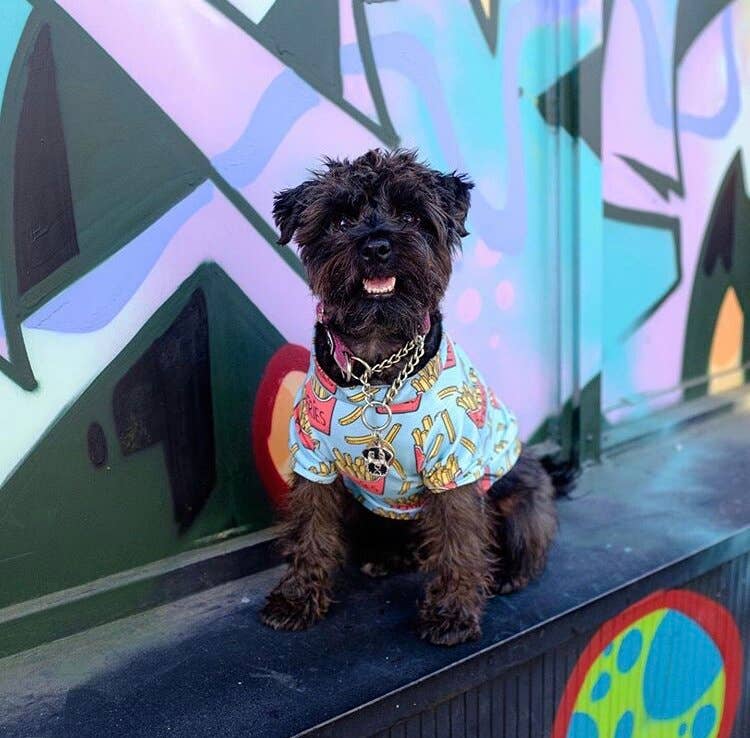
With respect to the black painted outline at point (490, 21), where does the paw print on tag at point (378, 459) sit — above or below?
below

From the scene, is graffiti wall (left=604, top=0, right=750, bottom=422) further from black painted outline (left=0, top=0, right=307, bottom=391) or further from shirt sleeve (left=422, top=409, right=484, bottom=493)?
black painted outline (left=0, top=0, right=307, bottom=391)

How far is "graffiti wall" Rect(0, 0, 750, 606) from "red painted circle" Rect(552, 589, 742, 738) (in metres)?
1.15

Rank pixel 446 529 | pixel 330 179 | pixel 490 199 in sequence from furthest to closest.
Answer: pixel 490 199
pixel 446 529
pixel 330 179

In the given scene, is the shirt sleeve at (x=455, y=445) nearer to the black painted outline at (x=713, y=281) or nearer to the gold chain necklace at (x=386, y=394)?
the gold chain necklace at (x=386, y=394)

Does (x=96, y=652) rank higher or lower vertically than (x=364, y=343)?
lower

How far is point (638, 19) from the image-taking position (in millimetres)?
4055

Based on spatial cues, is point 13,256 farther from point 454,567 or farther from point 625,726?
point 625,726

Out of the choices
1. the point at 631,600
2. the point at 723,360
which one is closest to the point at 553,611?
the point at 631,600

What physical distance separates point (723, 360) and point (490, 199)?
7.07 ft

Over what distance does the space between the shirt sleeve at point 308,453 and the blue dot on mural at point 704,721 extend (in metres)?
1.73

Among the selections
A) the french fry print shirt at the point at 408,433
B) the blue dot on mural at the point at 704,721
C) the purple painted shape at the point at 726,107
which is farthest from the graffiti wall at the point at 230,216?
the blue dot on mural at the point at 704,721

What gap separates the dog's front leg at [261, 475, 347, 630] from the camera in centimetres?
260

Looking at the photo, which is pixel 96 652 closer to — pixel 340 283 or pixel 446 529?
pixel 446 529

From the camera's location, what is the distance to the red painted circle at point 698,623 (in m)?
A: 2.69
